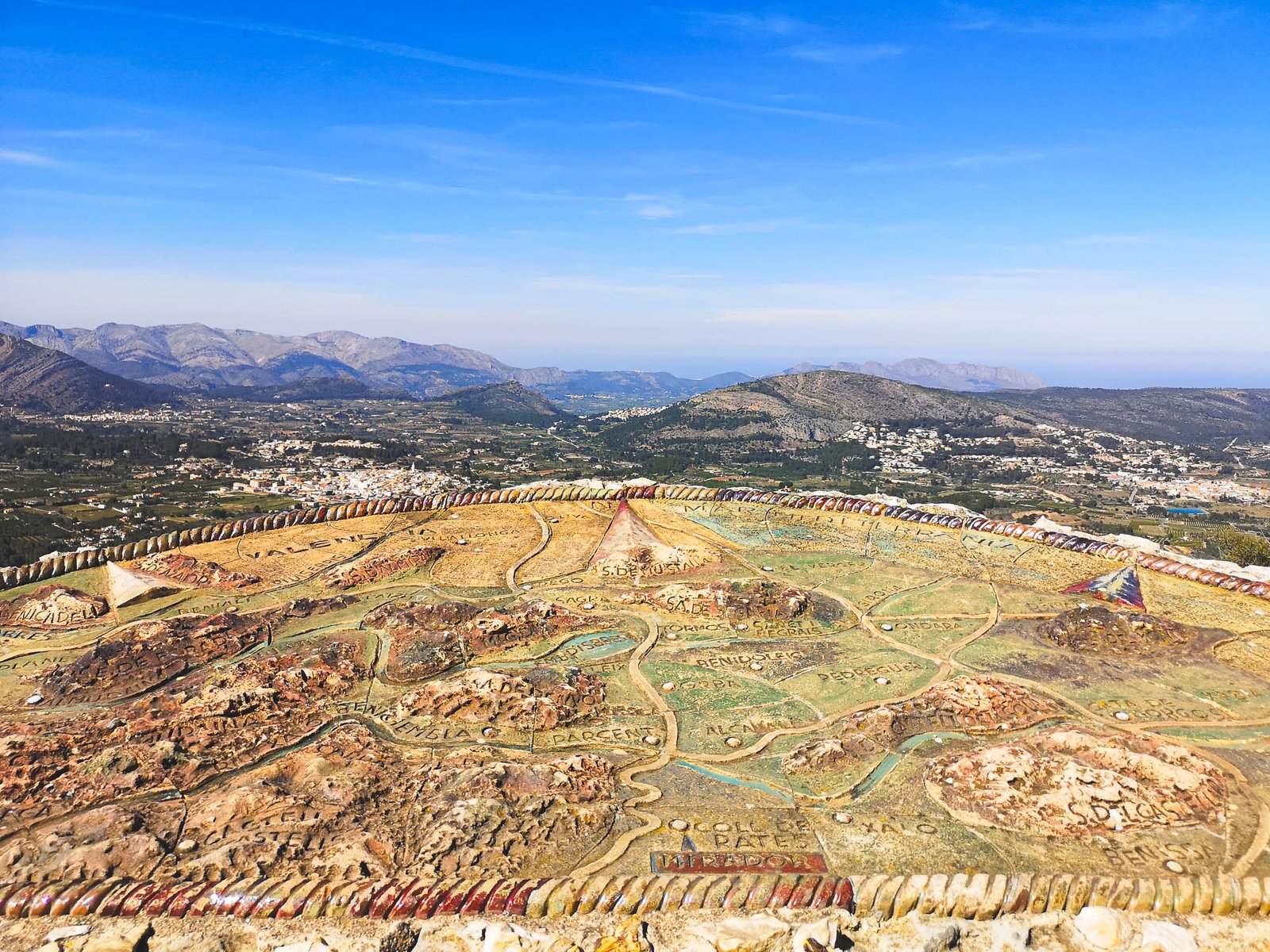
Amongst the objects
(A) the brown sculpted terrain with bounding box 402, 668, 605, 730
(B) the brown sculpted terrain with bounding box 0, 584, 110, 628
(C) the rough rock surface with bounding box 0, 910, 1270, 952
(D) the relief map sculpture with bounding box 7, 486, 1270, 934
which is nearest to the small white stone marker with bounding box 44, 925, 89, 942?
(C) the rough rock surface with bounding box 0, 910, 1270, 952

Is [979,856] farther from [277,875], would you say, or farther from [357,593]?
[357,593]

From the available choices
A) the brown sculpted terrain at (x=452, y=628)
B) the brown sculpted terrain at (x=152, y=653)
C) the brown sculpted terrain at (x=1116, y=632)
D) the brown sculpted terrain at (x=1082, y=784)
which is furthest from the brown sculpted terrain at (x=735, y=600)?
the brown sculpted terrain at (x=152, y=653)

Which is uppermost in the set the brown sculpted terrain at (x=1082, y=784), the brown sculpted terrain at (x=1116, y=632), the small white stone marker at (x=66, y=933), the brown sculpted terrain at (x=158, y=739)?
the brown sculpted terrain at (x=1116, y=632)

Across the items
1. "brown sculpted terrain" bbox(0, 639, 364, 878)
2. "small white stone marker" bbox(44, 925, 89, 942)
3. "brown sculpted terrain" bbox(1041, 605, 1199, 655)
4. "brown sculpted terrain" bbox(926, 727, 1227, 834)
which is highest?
"brown sculpted terrain" bbox(1041, 605, 1199, 655)

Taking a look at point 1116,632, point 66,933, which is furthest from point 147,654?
point 1116,632

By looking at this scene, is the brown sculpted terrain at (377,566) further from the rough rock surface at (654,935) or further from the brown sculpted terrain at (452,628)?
the rough rock surface at (654,935)

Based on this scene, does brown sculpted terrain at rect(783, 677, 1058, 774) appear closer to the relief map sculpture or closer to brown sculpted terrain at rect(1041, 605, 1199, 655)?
the relief map sculpture

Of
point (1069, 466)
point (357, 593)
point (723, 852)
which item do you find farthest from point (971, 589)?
point (1069, 466)
